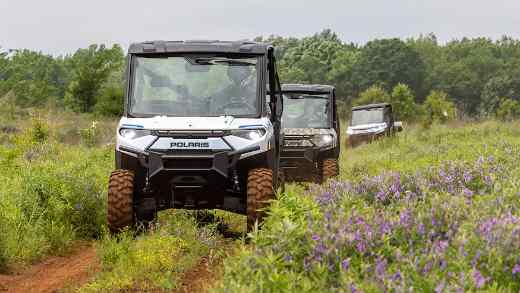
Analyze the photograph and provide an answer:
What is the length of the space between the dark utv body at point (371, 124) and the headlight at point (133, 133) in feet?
Answer: 66.8

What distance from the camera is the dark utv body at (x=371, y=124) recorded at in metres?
30.0

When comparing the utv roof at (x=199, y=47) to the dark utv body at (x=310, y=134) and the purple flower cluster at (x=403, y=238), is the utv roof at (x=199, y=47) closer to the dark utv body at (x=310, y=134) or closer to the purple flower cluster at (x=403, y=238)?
the purple flower cluster at (x=403, y=238)

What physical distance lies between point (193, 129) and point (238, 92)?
0.90m

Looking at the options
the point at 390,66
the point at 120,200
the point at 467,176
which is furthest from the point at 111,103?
the point at 390,66

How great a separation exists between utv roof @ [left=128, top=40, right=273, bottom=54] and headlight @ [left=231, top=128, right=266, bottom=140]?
1043 mm

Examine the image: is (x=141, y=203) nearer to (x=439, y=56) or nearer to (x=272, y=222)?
(x=272, y=222)

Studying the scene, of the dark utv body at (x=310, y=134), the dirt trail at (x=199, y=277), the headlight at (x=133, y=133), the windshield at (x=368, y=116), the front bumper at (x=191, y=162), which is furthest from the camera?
the windshield at (x=368, y=116)

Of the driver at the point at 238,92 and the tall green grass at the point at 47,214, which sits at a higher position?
the driver at the point at 238,92

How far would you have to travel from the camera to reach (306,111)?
55.8ft

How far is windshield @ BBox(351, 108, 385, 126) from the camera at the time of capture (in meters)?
30.3

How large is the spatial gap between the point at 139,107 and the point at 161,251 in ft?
7.76

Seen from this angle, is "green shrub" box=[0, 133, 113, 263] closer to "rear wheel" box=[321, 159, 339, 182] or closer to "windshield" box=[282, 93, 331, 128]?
"rear wheel" box=[321, 159, 339, 182]

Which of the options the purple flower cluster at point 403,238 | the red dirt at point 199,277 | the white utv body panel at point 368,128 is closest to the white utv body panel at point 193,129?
the red dirt at point 199,277

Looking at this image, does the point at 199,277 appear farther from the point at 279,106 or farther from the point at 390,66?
the point at 390,66
